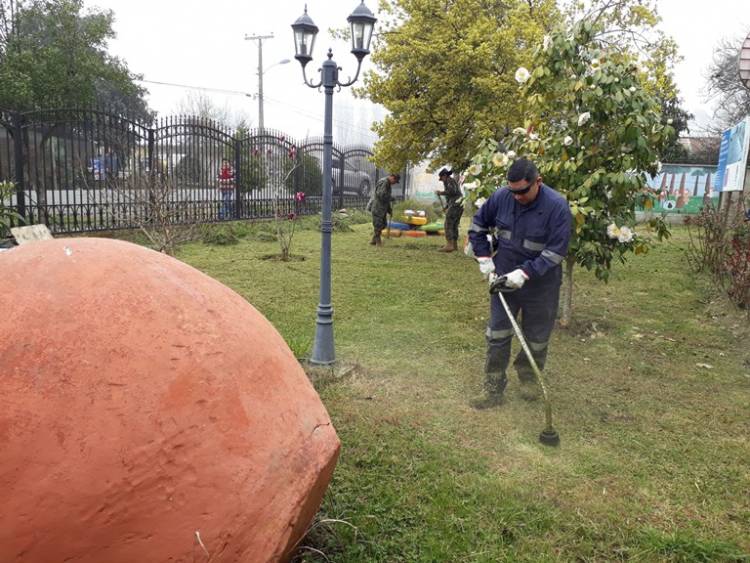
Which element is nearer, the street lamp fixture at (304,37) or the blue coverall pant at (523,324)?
the blue coverall pant at (523,324)

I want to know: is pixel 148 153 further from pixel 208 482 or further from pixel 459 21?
pixel 208 482

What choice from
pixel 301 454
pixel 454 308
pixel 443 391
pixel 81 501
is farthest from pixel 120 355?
pixel 454 308

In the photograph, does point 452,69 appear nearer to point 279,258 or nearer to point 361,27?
point 279,258

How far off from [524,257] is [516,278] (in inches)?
11.6

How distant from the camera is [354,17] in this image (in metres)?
4.79

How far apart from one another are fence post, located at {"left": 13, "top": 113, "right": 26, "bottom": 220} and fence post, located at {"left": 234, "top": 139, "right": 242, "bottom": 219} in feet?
16.7

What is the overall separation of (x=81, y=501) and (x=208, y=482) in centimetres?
35

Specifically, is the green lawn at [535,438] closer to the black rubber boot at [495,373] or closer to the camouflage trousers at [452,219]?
the black rubber boot at [495,373]

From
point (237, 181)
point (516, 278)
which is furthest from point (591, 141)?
point (237, 181)

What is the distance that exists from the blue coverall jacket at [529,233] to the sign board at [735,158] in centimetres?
580

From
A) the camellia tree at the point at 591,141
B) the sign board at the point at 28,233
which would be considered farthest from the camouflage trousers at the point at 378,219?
the camellia tree at the point at 591,141

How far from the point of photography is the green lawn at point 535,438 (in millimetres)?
2758

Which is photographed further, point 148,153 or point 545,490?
point 148,153

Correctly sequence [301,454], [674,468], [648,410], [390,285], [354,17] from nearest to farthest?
[301,454]
[674,468]
[648,410]
[354,17]
[390,285]
